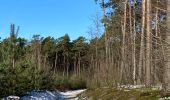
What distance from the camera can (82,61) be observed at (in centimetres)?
7950

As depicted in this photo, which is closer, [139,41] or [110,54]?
[139,41]

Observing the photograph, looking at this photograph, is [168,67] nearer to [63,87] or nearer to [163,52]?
[163,52]

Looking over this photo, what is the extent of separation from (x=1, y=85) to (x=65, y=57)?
6539 centimetres

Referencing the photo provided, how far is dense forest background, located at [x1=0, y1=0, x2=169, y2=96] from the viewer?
14469 mm

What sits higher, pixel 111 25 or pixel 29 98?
pixel 111 25

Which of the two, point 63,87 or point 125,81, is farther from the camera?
point 63,87

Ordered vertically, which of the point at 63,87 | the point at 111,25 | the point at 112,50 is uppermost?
the point at 111,25

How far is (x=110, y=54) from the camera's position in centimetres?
4806

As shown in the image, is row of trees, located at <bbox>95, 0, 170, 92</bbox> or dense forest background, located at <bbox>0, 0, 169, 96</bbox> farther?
dense forest background, located at <bbox>0, 0, 169, 96</bbox>

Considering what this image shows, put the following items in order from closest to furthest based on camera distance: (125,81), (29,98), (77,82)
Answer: (29,98) → (125,81) → (77,82)

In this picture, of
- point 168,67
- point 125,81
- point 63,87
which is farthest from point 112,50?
point 168,67

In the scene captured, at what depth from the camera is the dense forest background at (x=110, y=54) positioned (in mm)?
14469

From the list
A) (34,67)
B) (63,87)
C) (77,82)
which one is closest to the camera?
(34,67)

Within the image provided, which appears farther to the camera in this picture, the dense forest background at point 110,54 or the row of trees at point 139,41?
the dense forest background at point 110,54
